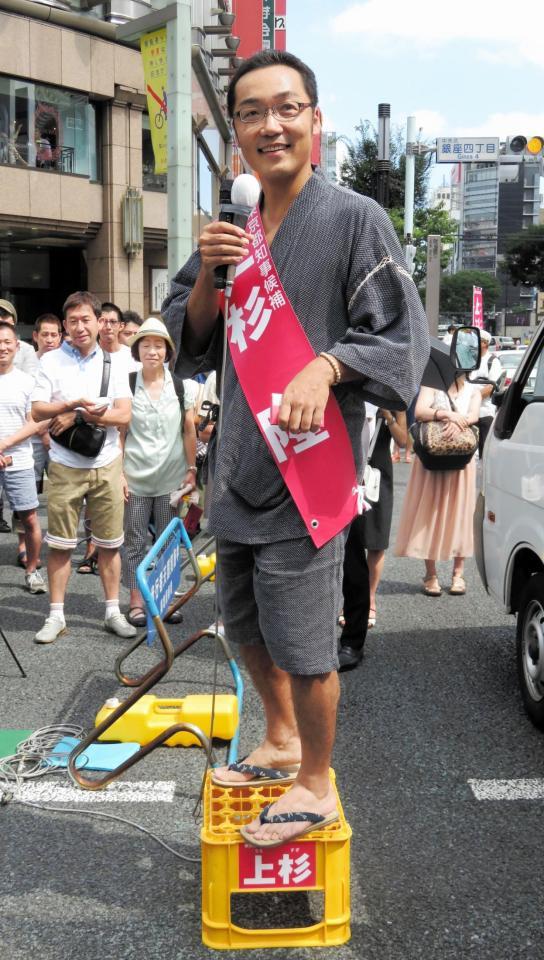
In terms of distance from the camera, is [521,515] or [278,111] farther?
[521,515]

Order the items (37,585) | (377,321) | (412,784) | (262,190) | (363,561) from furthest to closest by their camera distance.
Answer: (37,585), (363,561), (412,784), (262,190), (377,321)

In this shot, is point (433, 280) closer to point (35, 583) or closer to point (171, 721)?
point (35, 583)

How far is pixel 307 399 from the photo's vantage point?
2266 mm

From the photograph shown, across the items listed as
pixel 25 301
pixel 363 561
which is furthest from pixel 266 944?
pixel 25 301

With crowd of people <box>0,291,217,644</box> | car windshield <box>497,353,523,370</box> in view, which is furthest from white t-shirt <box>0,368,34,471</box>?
car windshield <box>497,353,523,370</box>

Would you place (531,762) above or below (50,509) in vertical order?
below

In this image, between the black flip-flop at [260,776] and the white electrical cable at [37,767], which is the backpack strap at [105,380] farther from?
the black flip-flop at [260,776]

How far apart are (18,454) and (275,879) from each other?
4844 millimetres

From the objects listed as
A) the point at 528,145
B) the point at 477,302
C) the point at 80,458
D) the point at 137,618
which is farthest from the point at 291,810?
the point at 477,302

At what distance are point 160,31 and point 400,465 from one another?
776 centimetres

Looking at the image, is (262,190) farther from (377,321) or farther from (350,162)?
(350,162)

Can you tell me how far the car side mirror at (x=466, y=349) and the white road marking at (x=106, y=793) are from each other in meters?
2.73

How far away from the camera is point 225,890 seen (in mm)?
2461

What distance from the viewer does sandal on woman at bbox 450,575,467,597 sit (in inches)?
263
